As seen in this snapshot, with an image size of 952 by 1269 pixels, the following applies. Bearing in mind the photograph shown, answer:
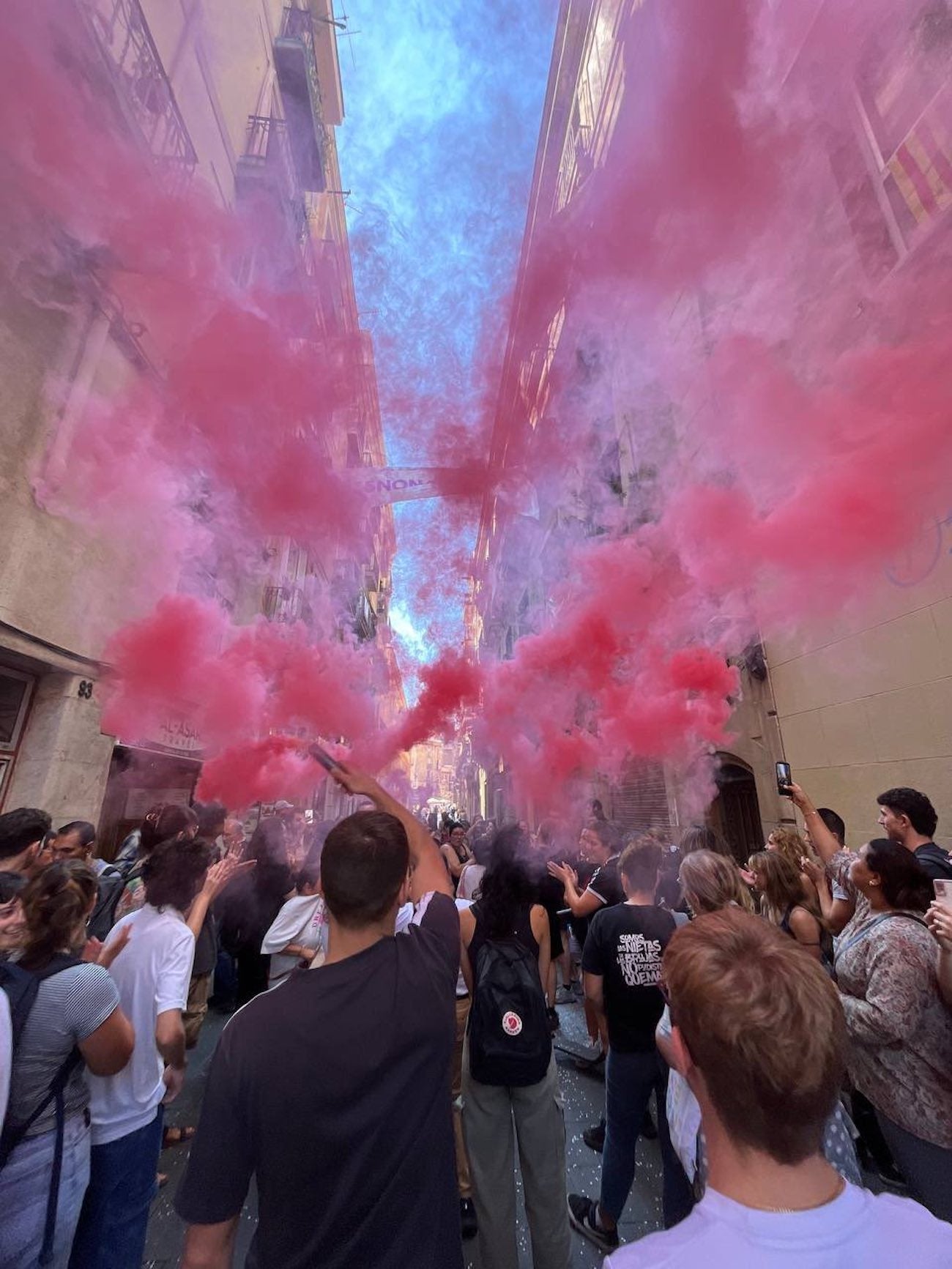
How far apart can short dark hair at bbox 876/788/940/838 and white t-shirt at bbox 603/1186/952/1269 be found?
3.10m

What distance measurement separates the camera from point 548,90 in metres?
10.6

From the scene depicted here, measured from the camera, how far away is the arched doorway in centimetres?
812

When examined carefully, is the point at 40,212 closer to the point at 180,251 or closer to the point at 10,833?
the point at 180,251

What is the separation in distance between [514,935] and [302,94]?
44.6 feet

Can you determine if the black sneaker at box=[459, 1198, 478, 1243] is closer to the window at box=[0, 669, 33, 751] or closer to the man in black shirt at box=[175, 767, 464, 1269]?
the man in black shirt at box=[175, 767, 464, 1269]

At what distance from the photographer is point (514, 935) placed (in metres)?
2.76

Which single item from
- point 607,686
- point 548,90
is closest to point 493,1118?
point 607,686

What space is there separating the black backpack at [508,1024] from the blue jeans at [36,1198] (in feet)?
4.96

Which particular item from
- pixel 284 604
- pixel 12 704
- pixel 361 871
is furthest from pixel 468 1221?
pixel 284 604

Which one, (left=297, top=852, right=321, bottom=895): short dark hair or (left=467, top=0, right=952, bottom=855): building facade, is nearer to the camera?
(left=297, top=852, right=321, bottom=895): short dark hair

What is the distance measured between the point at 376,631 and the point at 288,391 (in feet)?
60.4

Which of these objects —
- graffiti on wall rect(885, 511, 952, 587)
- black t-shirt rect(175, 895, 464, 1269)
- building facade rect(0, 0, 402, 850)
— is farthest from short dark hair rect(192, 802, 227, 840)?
graffiti on wall rect(885, 511, 952, 587)

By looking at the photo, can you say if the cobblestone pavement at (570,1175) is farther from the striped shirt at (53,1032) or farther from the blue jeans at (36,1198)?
the striped shirt at (53,1032)

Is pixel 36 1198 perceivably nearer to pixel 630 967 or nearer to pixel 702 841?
pixel 630 967
